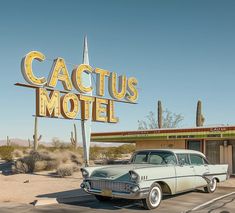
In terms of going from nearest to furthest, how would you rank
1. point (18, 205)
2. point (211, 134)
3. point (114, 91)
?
1. point (18, 205)
2. point (211, 134)
3. point (114, 91)

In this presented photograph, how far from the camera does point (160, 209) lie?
10000mm

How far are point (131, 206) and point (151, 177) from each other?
1.13 meters

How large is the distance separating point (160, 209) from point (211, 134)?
35.8 feet

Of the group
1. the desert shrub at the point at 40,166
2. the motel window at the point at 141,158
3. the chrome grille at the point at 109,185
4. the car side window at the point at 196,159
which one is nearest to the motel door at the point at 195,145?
the car side window at the point at 196,159

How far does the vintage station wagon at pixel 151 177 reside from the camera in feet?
32.0

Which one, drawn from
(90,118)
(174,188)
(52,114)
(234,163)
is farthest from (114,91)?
(174,188)

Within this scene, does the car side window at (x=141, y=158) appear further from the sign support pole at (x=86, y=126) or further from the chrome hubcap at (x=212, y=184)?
the sign support pole at (x=86, y=126)

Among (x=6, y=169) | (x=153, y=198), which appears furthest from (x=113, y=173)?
(x=6, y=169)

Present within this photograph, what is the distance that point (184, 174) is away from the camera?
1141 cm

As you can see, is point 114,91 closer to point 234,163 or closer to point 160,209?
point 234,163

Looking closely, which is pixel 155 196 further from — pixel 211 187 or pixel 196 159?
pixel 211 187

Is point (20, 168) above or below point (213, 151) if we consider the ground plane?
below

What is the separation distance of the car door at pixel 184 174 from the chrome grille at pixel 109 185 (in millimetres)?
2022

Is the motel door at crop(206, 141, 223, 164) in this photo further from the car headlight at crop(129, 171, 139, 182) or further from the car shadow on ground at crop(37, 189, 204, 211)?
the car headlight at crop(129, 171, 139, 182)
